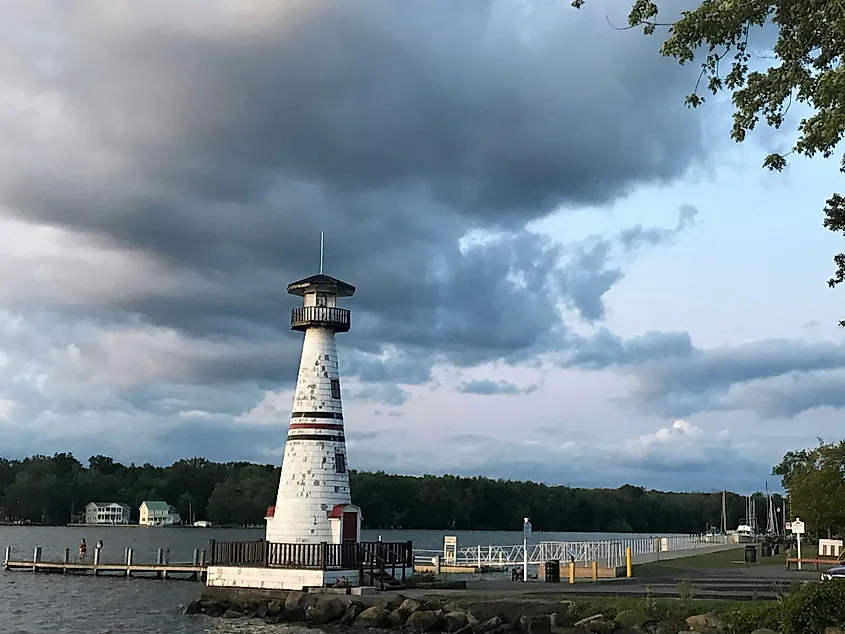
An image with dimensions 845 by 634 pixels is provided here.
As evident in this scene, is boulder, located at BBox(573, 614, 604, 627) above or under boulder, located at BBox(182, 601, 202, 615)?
above

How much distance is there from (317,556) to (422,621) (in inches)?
270

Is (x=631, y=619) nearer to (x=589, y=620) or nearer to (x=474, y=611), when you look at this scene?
(x=589, y=620)

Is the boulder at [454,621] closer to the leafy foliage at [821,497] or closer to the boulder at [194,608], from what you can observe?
the boulder at [194,608]

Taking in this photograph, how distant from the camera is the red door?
109ft

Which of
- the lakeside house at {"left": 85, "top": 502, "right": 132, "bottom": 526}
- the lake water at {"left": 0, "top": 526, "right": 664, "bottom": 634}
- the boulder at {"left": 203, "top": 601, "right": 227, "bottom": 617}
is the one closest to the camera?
the lake water at {"left": 0, "top": 526, "right": 664, "bottom": 634}

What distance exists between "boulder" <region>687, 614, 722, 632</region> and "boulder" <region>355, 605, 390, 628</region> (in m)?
9.50

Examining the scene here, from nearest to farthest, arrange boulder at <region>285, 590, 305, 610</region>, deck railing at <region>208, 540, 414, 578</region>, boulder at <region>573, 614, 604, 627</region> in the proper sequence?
1. boulder at <region>573, 614, 604, 627</region>
2. boulder at <region>285, 590, 305, 610</region>
3. deck railing at <region>208, 540, 414, 578</region>

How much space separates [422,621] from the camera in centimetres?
2634

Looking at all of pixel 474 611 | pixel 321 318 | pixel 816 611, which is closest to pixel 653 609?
pixel 816 611

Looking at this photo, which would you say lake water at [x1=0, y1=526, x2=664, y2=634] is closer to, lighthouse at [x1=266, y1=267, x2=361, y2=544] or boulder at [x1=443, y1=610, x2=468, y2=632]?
lighthouse at [x1=266, y1=267, x2=361, y2=544]

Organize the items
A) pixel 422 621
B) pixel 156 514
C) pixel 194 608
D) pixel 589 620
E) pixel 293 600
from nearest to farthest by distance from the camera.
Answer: pixel 589 620 < pixel 422 621 < pixel 293 600 < pixel 194 608 < pixel 156 514

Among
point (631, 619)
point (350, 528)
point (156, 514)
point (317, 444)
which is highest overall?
point (317, 444)

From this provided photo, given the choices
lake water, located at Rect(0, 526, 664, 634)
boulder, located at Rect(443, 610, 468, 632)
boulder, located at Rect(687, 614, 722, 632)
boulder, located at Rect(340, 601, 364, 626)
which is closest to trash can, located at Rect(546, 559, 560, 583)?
boulder, located at Rect(340, 601, 364, 626)

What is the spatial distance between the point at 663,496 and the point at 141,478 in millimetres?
99749
